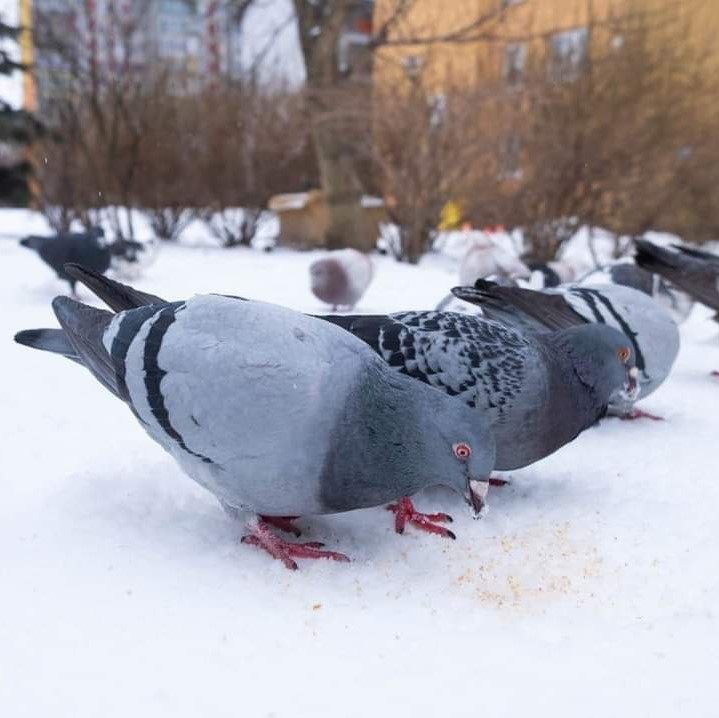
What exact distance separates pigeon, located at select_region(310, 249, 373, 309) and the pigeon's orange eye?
3840 millimetres

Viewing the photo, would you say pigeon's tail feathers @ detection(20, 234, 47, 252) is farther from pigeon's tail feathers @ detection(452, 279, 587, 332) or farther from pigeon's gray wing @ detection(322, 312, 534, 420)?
pigeon's gray wing @ detection(322, 312, 534, 420)

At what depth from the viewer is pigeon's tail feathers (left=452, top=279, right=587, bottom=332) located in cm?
304

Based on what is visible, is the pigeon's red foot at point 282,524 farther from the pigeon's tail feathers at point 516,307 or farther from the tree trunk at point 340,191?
the tree trunk at point 340,191

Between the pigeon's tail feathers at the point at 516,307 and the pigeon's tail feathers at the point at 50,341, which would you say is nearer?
the pigeon's tail feathers at the point at 50,341

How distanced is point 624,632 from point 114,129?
9676 mm

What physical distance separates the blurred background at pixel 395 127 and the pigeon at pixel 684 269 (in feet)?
17.4

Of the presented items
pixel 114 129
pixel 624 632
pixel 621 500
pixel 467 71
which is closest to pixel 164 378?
pixel 624 632

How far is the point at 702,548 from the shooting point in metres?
2.14

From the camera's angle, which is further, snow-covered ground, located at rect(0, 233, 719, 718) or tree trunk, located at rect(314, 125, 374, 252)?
tree trunk, located at rect(314, 125, 374, 252)

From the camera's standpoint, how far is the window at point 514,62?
423 inches

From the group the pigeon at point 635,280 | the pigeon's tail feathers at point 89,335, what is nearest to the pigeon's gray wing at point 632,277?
the pigeon at point 635,280

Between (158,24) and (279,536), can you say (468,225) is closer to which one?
(158,24)

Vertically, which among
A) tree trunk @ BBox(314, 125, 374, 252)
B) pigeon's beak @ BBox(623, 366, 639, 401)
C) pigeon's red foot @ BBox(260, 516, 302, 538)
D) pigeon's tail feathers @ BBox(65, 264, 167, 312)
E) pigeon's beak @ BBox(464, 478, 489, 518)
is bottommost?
tree trunk @ BBox(314, 125, 374, 252)

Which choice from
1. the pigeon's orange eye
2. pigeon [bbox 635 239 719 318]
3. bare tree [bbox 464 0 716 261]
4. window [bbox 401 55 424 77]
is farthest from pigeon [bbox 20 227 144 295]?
window [bbox 401 55 424 77]
